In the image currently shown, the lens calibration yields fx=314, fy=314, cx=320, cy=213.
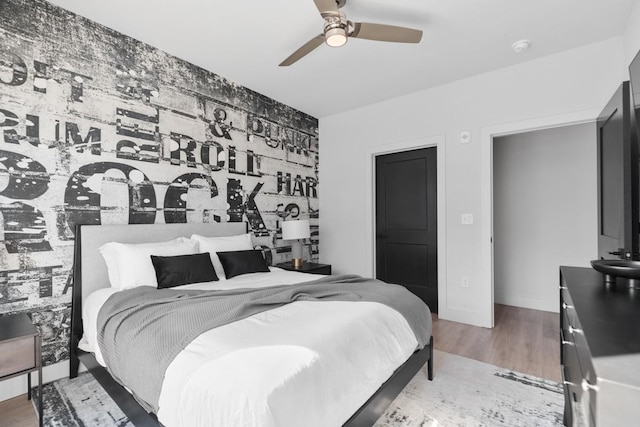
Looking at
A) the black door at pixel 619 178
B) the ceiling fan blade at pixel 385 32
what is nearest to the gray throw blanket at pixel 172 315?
the black door at pixel 619 178

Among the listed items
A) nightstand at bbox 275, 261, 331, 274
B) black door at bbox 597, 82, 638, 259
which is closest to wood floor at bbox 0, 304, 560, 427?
black door at bbox 597, 82, 638, 259

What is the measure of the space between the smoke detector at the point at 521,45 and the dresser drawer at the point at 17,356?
4235mm

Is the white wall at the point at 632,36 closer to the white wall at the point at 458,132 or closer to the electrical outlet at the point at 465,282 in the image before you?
the white wall at the point at 458,132

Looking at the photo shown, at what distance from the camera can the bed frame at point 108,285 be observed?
1557 millimetres

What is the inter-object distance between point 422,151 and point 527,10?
1796mm

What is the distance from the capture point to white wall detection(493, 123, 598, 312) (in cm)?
375

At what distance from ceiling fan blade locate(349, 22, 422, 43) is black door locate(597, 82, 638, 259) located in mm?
1259

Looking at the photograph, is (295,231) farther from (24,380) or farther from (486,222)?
(24,380)

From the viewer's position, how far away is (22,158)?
7.30ft

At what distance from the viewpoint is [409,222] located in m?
4.16

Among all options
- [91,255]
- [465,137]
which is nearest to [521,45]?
[465,137]

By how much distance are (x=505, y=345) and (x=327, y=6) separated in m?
3.18

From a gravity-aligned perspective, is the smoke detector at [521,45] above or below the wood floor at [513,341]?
above

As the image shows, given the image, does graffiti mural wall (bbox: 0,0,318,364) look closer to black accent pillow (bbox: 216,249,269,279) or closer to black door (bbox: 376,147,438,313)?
black accent pillow (bbox: 216,249,269,279)
